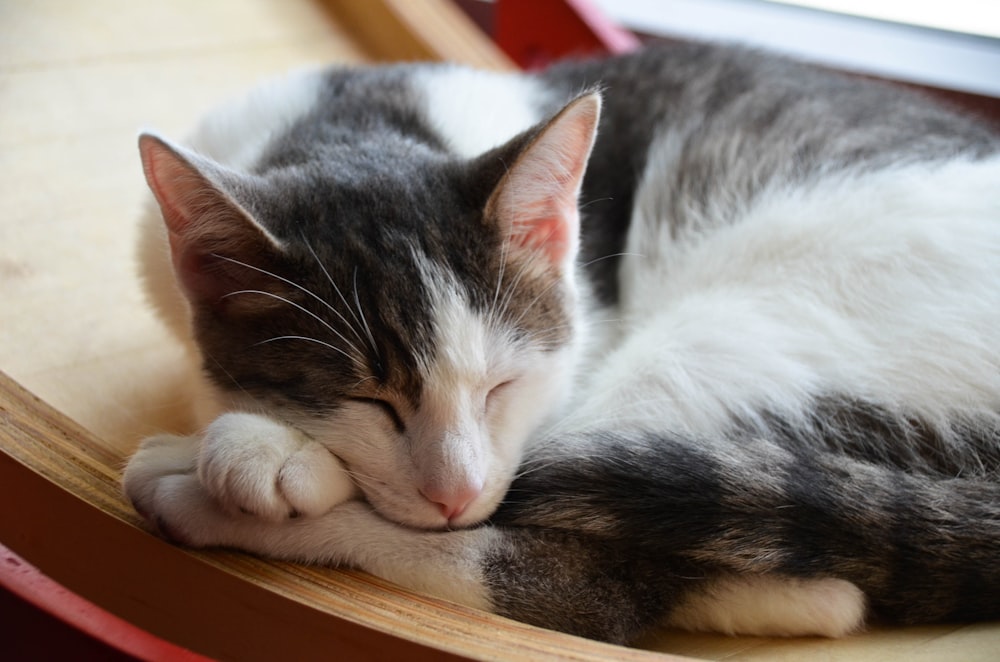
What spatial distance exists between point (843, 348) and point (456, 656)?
0.72 m

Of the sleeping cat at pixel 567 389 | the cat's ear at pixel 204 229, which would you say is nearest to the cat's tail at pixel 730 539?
the sleeping cat at pixel 567 389

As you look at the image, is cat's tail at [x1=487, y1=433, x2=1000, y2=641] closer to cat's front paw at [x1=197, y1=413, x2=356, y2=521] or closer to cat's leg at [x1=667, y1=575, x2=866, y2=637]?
cat's leg at [x1=667, y1=575, x2=866, y2=637]

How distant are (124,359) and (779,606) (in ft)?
3.87

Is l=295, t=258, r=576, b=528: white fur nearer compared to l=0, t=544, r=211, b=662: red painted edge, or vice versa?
l=0, t=544, r=211, b=662: red painted edge

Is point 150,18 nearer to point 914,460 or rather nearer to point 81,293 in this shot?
point 81,293

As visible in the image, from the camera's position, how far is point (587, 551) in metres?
1.16

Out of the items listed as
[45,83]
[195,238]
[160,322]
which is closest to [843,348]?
[195,238]

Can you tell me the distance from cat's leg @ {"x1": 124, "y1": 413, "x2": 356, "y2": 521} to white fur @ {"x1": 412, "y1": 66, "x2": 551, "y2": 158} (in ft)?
2.24

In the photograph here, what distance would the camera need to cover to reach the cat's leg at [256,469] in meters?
1.06

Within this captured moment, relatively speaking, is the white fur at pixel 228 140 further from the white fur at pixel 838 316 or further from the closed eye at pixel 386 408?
the white fur at pixel 838 316

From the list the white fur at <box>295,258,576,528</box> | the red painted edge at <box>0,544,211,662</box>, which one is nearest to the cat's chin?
the white fur at <box>295,258,576,528</box>

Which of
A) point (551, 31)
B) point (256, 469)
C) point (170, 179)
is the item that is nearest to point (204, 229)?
point (170, 179)

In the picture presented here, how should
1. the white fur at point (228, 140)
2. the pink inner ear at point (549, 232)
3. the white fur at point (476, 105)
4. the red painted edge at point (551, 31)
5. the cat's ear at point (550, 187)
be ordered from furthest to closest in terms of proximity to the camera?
the red painted edge at point (551, 31)
the white fur at point (476, 105)
the white fur at point (228, 140)
the pink inner ear at point (549, 232)
the cat's ear at point (550, 187)

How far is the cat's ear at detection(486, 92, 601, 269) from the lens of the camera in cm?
122
